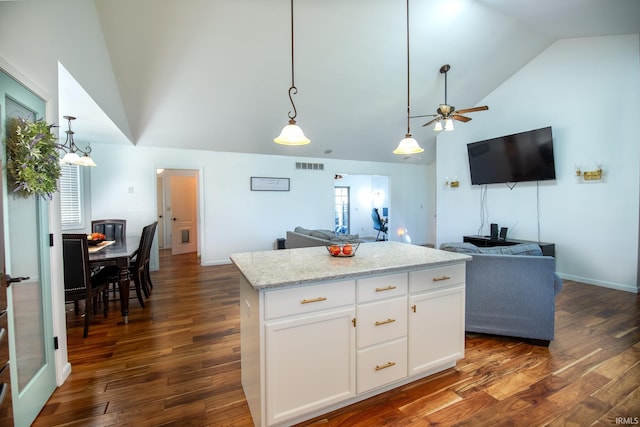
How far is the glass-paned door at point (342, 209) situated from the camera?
10.1 metres

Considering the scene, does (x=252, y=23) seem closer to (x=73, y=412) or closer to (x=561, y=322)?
(x=73, y=412)

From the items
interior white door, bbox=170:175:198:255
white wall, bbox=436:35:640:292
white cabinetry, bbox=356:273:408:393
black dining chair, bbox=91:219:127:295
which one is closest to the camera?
white cabinetry, bbox=356:273:408:393

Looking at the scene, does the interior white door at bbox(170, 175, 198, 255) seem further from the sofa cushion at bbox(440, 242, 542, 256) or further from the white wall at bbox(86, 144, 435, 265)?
the sofa cushion at bbox(440, 242, 542, 256)

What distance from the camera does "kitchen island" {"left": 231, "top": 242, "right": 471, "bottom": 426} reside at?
4.93 ft

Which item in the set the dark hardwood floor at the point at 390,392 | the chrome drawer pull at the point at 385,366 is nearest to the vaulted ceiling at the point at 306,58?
the dark hardwood floor at the point at 390,392

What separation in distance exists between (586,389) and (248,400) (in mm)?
2291

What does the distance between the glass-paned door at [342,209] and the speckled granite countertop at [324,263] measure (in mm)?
7623

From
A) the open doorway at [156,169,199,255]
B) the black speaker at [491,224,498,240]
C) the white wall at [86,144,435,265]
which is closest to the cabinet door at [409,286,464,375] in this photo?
the black speaker at [491,224,498,240]

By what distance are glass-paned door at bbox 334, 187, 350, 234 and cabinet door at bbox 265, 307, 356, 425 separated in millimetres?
8409

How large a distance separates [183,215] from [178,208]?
0.21 metres

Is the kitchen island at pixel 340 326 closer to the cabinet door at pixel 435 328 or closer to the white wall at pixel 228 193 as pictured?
the cabinet door at pixel 435 328

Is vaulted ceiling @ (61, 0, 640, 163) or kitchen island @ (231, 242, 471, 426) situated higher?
vaulted ceiling @ (61, 0, 640, 163)

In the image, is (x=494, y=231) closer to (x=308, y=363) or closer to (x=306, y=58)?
(x=306, y=58)

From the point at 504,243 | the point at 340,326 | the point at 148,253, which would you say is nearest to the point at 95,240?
the point at 148,253
